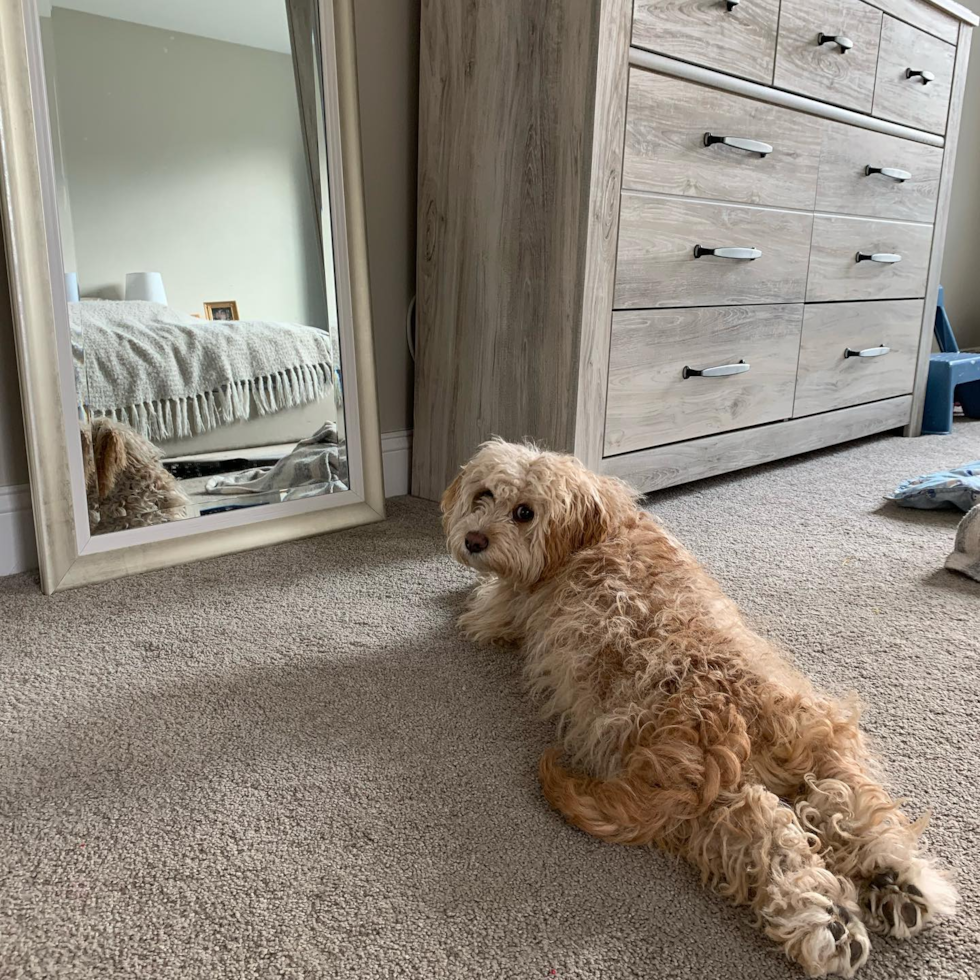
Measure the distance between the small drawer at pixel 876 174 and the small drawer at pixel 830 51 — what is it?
0.10 meters

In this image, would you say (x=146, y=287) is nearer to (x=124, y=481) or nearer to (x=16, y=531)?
(x=124, y=481)

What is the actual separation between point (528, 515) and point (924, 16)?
2426 mm

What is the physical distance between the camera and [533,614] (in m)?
1.32

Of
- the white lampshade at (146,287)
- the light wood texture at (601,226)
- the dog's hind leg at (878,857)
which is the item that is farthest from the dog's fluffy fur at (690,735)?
the white lampshade at (146,287)

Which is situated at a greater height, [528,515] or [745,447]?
[528,515]

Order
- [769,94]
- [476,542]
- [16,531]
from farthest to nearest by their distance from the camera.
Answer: [769,94] → [16,531] → [476,542]

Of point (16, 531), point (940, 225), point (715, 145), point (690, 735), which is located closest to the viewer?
point (690, 735)

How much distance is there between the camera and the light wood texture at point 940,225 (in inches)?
114

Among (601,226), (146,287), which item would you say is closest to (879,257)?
(601,226)

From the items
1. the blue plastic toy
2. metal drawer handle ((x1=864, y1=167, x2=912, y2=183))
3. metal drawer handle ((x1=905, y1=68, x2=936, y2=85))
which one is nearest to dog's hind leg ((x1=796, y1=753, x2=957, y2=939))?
metal drawer handle ((x1=864, y1=167, x2=912, y2=183))

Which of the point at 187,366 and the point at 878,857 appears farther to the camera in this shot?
the point at 187,366

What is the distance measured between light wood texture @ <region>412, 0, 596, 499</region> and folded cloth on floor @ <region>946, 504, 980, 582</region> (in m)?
0.85

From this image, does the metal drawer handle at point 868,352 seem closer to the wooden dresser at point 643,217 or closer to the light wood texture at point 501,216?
the wooden dresser at point 643,217

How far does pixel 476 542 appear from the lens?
4.24ft
